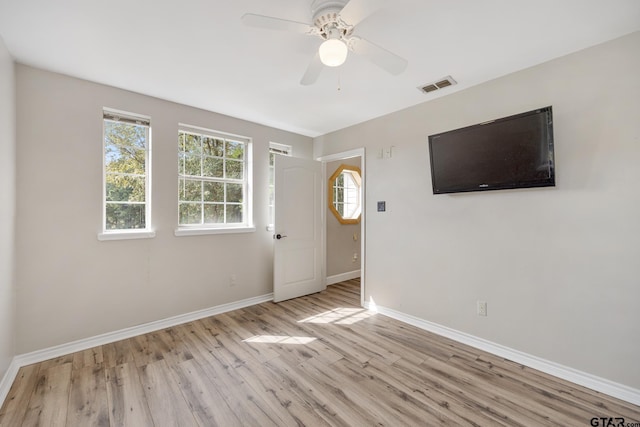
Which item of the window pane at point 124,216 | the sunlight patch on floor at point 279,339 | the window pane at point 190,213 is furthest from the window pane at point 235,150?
the sunlight patch on floor at point 279,339

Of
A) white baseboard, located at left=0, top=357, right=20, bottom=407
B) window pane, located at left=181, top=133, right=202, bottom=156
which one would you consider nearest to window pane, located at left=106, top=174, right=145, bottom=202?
window pane, located at left=181, top=133, right=202, bottom=156

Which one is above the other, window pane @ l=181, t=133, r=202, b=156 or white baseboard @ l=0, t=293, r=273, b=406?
window pane @ l=181, t=133, r=202, b=156

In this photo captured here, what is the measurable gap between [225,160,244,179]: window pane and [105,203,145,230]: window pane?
41.6 inches

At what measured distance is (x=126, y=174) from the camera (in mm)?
2762

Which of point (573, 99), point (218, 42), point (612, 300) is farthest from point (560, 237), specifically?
point (218, 42)

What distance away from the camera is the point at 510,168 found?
222 centimetres

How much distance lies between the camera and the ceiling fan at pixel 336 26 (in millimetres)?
1372

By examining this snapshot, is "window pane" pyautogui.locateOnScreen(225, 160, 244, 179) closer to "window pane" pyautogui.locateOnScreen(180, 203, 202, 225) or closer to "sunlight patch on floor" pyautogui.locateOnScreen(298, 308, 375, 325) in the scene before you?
"window pane" pyautogui.locateOnScreen(180, 203, 202, 225)

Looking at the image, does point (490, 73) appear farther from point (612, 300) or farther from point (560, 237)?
point (612, 300)

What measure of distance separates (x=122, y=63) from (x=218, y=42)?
0.94 meters

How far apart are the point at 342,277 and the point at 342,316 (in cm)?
160

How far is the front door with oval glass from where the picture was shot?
15.6 ft

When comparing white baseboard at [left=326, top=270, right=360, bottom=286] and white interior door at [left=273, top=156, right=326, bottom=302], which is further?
white baseboard at [left=326, top=270, right=360, bottom=286]

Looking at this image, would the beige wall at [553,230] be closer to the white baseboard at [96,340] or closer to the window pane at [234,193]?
the window pane at [234,193]
